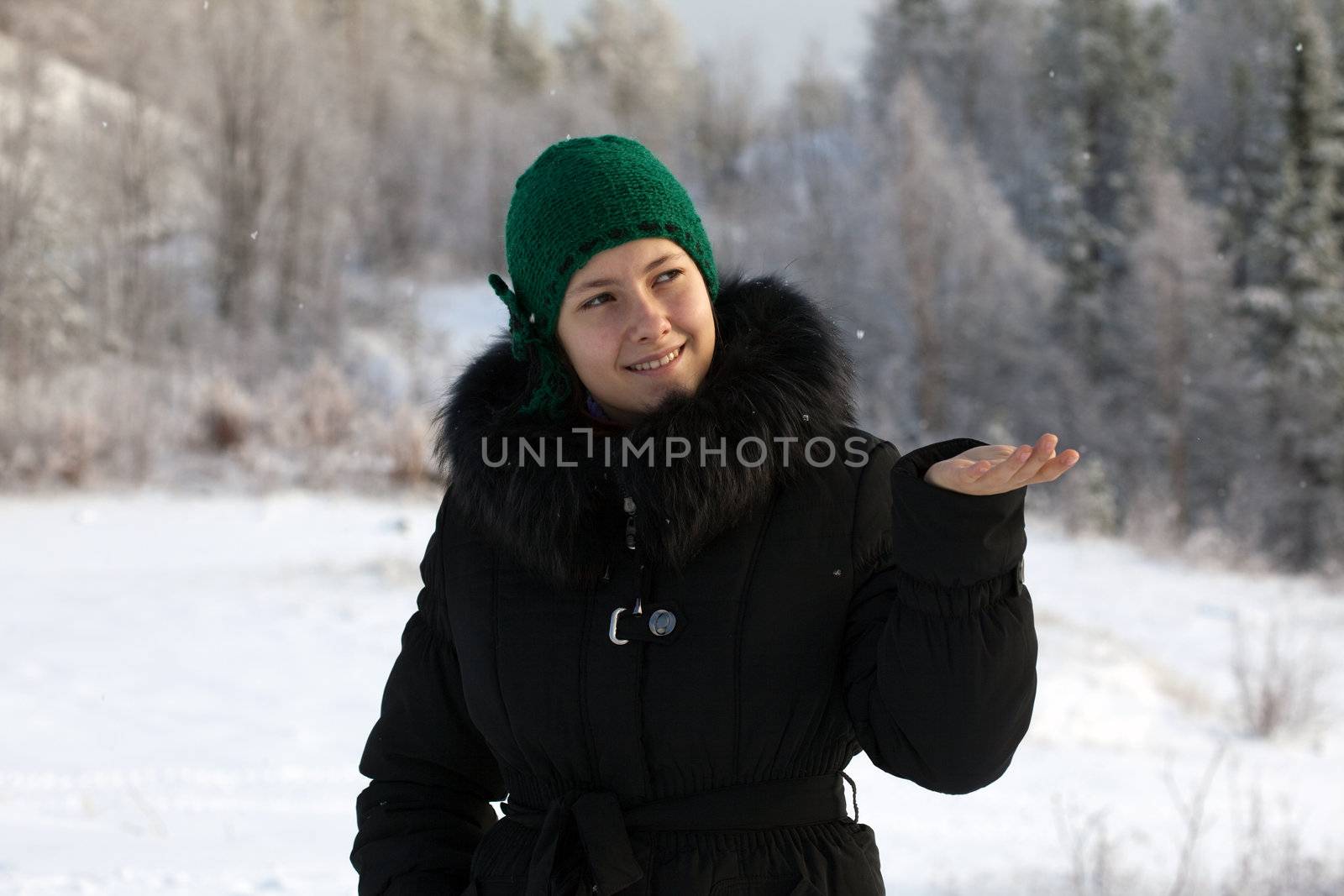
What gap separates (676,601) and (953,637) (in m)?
0.36

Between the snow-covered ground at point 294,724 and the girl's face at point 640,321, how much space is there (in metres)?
2.44

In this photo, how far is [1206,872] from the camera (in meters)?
4.48

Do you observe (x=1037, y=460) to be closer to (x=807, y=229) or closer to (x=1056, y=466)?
(x=1056, y=466)

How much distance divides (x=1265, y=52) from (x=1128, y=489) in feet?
43.4

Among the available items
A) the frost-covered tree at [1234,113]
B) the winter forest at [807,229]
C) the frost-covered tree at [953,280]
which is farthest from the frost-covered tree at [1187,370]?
the frost-covered tree at [953,280]

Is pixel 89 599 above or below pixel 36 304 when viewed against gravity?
below

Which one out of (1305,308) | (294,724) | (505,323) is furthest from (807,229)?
(294,724)

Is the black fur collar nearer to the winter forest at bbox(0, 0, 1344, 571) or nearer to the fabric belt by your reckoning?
the fabric belt

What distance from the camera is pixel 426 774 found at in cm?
169

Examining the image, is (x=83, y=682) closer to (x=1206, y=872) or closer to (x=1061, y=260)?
(x=1206, y=872)

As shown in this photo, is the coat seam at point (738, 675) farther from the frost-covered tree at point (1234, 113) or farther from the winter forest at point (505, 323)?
the frost-covered tree at point (1234, 113)

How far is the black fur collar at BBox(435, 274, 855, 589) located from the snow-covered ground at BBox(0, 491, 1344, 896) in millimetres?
2297

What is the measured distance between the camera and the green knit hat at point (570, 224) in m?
1.58

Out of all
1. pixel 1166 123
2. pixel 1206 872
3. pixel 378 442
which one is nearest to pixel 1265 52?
pixel 1166 123
